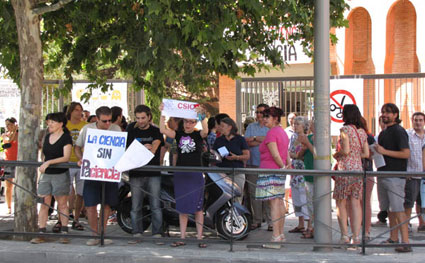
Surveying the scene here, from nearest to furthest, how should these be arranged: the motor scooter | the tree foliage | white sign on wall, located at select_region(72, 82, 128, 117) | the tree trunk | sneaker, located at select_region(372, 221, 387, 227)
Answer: the tree foliage → the motor scooter → the tree trunk → sneaker, located at select_region(372, 221, 387, 227) → white sign on wall, located at select_region(72, 82, 128, 117)

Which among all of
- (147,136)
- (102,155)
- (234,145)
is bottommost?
(102,155)

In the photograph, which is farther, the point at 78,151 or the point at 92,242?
the point at 78,151

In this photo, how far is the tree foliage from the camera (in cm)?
739

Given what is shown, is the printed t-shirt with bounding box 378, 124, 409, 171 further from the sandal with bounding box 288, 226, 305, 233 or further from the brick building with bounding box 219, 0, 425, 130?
the brick building with bounding box 219, 0, 425, 130

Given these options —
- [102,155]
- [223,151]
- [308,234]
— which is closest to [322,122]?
[223,151]

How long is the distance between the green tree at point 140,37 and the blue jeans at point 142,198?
1.49 metres

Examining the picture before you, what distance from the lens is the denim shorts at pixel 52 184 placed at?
8148mm

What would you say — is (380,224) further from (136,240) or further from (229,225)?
(136,240)

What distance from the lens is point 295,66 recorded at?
24.5m

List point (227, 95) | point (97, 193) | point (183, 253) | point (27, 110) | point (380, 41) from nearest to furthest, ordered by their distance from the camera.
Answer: point (183, 253), point (97, 193), point (27, 110), point (380, 41), point (227, 95)

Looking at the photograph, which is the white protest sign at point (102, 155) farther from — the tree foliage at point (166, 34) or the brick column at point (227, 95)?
the brick column at point (227, 95)

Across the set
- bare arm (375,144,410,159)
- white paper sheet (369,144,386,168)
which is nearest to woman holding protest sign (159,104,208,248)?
bare arm (375,144,410,159)

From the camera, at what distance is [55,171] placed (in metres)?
8.13

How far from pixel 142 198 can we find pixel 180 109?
143 cm
